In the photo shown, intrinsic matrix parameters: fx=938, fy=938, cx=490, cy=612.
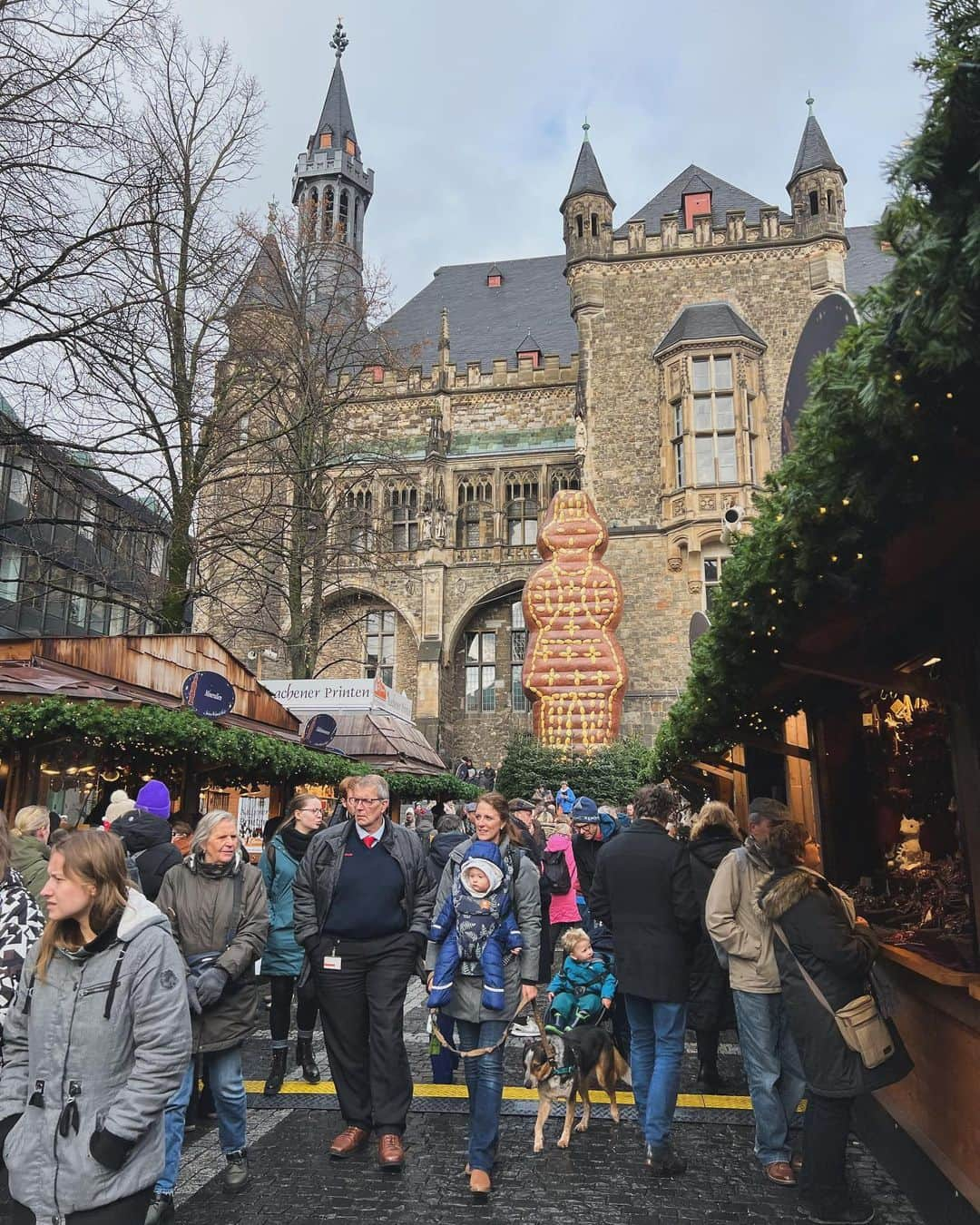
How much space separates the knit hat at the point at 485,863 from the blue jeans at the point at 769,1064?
1.15 metres

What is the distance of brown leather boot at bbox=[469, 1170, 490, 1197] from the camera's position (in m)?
3.57

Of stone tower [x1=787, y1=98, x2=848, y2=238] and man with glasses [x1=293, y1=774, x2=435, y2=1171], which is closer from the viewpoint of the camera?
man with glasses [x1=293, y1=774, x2=435, y2=1171]

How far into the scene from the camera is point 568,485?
29.7 meters

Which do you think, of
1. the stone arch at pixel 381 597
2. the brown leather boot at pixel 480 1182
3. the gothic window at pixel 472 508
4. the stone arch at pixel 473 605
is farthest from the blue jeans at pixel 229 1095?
the gothic window at pixel 472 508

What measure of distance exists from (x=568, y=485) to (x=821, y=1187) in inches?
1064

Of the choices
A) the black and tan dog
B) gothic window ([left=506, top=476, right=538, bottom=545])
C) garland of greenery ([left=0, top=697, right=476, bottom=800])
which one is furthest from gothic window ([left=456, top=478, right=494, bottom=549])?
the black and tan dog

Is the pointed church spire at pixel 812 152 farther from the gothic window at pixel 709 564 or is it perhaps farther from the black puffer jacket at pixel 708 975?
the black puffer jacket at pixel 708 975

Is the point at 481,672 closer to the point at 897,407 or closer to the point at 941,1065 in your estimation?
the point at 941,1065

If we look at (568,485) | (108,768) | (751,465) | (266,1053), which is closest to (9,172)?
(108,768)

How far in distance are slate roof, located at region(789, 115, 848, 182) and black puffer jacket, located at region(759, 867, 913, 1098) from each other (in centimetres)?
2733

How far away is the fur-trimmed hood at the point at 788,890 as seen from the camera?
144 inches

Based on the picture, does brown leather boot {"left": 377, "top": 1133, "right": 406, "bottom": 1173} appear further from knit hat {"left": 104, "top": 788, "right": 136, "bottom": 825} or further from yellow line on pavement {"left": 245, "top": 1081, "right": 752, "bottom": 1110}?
knit hat {"left": 104, "top": 788, "right": 136, "bottom": 825}

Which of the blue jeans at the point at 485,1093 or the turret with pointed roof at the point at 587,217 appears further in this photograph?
the turret with pointed roof at the point at 587,217

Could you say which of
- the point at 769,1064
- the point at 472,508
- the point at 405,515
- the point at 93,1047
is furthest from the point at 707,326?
the point at 93,1047
